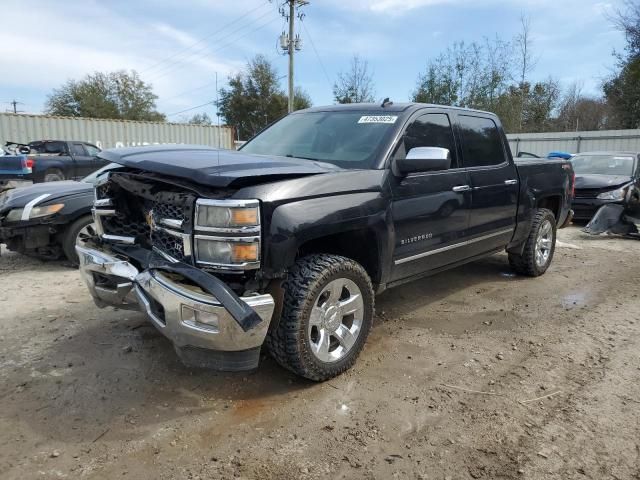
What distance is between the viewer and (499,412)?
2.80 meters

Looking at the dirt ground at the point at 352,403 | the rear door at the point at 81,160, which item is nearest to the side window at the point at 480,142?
the dirt ground at the point at 352,403

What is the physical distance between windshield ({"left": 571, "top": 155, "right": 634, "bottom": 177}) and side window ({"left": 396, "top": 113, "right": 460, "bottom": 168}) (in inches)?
304

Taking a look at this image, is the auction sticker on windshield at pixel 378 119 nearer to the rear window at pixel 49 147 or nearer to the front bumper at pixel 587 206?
the front bumper at pixel 587 206

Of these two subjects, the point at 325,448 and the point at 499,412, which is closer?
the point at 325,448

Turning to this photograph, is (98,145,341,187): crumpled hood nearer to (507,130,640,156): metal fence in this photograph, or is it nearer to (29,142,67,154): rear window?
(29,142,67,154): rear window

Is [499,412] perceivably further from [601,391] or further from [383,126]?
[383,126]

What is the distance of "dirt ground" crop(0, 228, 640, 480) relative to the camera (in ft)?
7.73

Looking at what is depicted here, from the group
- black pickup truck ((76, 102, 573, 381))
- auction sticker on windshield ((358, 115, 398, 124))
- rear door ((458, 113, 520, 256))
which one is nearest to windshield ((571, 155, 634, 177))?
rear door ((458, 113, 520, 256))

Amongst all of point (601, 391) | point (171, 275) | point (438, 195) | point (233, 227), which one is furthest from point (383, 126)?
point (601, 391)

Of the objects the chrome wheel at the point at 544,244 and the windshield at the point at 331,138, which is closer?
the windshield at the point at 331,138

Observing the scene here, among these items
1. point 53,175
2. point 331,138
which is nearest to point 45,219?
point 331,138

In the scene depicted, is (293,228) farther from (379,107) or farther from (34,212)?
(34,212)

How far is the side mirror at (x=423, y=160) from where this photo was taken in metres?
3.34

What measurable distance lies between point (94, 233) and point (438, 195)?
2.70 m
